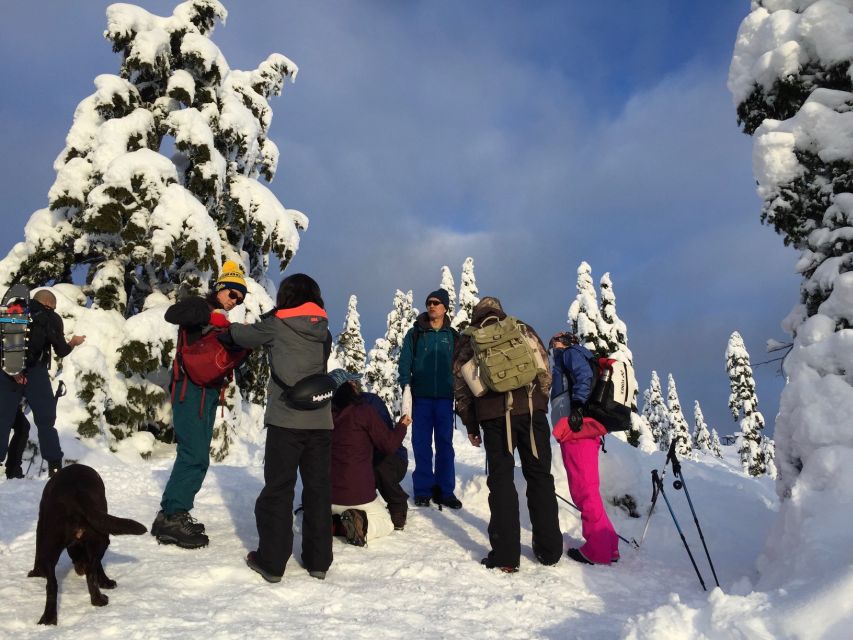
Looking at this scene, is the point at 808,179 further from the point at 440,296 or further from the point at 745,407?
the point at 745,407

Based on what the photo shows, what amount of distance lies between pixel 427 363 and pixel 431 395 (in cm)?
41

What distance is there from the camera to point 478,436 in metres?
5.66

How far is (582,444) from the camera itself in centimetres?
572

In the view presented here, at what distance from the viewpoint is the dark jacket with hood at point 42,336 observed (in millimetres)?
7344

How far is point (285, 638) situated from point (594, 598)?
244cm

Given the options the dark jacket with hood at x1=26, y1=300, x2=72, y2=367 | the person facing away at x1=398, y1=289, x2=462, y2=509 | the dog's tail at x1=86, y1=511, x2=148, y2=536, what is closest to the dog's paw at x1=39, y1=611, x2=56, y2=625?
the dog's tail at x1=86, y1=511, x2=148, y2=536

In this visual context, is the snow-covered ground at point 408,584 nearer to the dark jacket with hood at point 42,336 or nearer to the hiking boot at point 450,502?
the hiking boot at point 450,502

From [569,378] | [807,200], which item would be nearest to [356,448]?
[569,378]

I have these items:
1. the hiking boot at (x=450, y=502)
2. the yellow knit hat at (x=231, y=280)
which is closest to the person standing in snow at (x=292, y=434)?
the yellow knit hat at (x=231, y=280)

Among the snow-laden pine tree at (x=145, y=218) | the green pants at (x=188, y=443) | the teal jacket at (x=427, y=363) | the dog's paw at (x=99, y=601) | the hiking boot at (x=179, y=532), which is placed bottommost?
the dog's paw at (x=99, y=601)

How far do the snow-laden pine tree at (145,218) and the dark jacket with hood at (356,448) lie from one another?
23.3 feet

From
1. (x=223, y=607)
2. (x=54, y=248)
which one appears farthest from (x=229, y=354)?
(x=54, y=248)

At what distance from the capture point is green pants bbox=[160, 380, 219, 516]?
4980mm

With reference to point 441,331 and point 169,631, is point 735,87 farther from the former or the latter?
point 169,631
